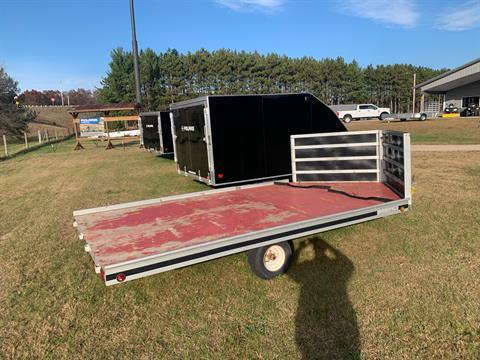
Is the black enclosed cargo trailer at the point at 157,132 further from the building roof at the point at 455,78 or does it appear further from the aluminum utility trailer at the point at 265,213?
the building roof at the point at 455,78

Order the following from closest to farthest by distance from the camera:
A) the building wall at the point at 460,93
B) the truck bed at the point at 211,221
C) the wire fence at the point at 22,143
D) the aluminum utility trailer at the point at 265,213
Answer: the truck bed at the point at 211,221 < the aluminum utility trailer at the point at 265,213 < the wire fence at the point at 22,143 < the building wall at the point at 460,93

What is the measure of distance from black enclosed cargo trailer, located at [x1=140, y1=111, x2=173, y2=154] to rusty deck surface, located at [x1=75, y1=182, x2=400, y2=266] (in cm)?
980

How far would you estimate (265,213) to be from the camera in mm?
4672

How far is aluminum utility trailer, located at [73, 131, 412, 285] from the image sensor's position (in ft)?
11.2

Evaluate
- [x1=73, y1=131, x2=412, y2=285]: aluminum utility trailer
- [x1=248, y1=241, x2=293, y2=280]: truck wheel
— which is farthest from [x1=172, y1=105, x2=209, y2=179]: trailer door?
[x1=248, y1=241, x2=293, y2=280]: truck wheel

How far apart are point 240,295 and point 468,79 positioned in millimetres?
48030

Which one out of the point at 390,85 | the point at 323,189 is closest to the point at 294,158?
the point at 323,189

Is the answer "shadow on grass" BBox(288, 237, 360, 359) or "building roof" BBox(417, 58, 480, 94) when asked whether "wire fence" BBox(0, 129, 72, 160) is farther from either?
"building roof" BBox(417, 58, 480, 94)

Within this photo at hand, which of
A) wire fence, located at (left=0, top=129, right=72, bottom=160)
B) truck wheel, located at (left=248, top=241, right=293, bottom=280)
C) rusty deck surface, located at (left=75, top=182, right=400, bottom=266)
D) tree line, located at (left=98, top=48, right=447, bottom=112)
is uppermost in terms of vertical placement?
tree line, located at (left=98, top=48, right=447, bottom=112)

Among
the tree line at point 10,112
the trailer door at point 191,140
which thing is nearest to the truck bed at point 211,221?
the trailer door at point 191,140

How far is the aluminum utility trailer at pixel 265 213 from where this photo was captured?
3.43 metres

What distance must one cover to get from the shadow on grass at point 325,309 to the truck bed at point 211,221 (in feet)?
2.09

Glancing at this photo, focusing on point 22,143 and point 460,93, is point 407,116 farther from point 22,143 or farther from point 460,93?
point 22,143

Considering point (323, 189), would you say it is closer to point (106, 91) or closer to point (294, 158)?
point (294, 158)
